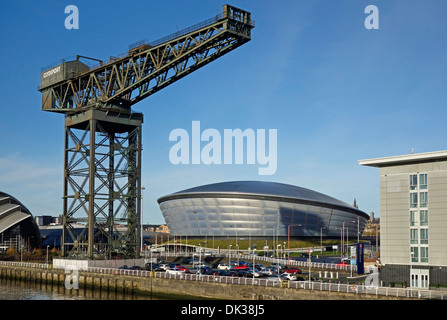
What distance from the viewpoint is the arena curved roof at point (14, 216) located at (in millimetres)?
150625

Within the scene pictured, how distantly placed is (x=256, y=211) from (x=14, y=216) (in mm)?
66126

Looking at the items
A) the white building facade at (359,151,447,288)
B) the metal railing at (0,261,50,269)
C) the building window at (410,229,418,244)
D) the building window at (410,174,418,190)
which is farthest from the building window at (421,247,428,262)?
the metal railing at (0,261,50,269)

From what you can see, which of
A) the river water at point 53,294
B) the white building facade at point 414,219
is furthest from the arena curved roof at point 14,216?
the white building facade at point 414,219

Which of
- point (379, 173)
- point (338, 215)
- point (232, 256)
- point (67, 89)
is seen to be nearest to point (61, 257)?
point (67, 89)

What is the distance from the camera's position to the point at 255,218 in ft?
495

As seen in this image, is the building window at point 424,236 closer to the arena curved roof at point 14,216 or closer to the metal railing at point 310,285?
the metal railing at point 310,285

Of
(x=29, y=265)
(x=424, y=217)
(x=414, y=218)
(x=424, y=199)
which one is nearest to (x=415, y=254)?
(x=414, y=218)

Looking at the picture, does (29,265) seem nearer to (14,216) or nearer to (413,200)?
(14,216)

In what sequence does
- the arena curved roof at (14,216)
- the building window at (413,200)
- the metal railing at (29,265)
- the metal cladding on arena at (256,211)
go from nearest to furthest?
the building window at (413,200) → the metal railing at (29,265) → the metal cladding on arena at (256,211) → the arena curved roof at (14,216)

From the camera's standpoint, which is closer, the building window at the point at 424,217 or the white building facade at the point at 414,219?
the white building facade at the point at 414,219

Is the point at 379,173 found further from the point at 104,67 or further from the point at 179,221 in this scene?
the point at 179,221

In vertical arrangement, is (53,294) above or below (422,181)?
below

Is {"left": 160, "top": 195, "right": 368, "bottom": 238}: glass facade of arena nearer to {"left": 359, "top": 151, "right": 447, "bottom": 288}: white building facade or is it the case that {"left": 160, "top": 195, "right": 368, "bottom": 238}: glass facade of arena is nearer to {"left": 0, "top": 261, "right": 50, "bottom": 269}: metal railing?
{"left": 0, "top": 261, "right": 50, "bottom": 269}: metal railing
